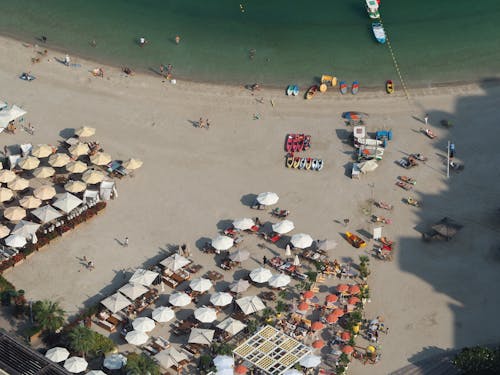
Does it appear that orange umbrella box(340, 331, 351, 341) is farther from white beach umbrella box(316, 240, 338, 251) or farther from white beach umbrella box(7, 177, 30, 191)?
white beach umbrella box(7, 177, 30, 191)

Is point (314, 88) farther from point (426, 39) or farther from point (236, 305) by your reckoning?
point (236, 305)

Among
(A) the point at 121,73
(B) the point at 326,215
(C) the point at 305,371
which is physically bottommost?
(C) the point at 305,371

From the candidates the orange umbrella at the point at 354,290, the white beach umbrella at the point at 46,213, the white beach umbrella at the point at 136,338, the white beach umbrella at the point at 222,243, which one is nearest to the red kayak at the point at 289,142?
the white beach umbrella at the point at 222,243

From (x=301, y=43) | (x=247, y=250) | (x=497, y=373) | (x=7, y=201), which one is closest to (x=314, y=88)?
(x=301, y=43)

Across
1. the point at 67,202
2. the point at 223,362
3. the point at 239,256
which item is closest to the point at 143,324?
the point at 223,362

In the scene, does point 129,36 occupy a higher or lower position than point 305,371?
higher

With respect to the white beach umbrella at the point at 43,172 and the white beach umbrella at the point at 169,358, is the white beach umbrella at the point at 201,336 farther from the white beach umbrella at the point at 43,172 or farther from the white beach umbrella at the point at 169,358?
the white beach umbrella at the point at 43,172
